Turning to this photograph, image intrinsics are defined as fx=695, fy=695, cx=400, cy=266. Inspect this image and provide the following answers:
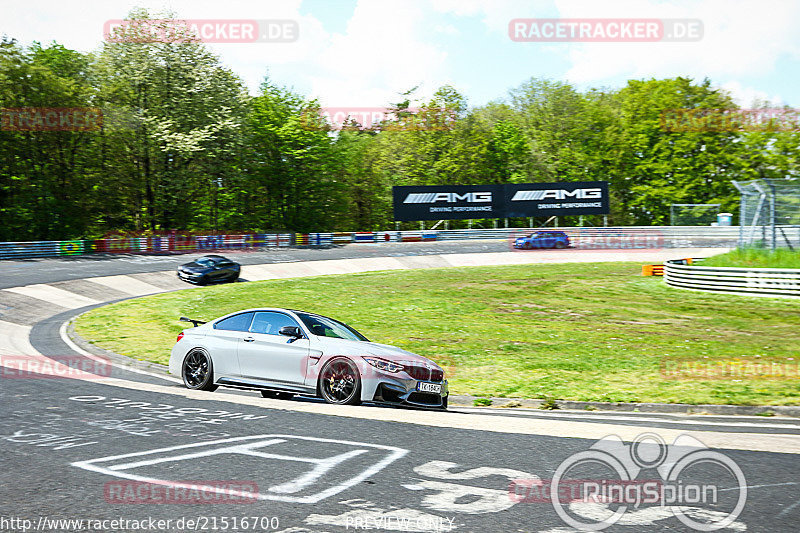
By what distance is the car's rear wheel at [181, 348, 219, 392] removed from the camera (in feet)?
38.8

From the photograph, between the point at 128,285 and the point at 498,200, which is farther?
the point at 498,200

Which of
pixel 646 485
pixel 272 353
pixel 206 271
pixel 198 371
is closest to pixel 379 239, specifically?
pixel 206 271

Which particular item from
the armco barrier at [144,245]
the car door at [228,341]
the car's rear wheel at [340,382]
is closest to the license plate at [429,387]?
the car's rear wheel at [340,382]

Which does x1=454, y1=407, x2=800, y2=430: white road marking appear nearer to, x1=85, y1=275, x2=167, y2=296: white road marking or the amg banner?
x1=85, y1=275, x2=167, y2=296: white road marking

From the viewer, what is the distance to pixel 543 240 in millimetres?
52500

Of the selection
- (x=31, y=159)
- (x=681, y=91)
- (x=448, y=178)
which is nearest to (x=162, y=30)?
(x=31, y=159)

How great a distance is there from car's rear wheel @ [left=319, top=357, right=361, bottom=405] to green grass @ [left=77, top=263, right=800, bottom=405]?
3.13 meters

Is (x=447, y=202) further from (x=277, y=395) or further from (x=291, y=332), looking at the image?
(x=291, y=332)

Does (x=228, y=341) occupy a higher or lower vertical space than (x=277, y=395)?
higher

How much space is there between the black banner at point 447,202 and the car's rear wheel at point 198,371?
48.2 meters

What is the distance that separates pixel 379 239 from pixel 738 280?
112ft

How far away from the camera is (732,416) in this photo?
1087 centimetres

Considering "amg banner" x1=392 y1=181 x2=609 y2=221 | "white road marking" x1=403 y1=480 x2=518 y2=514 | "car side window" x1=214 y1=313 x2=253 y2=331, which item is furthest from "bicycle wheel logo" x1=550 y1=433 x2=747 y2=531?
"amg banner" x1=392 y1=181 x2=609 y2=221

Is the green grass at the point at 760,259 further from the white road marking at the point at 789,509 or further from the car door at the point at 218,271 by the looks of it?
the white road marking at the point at 789,509
